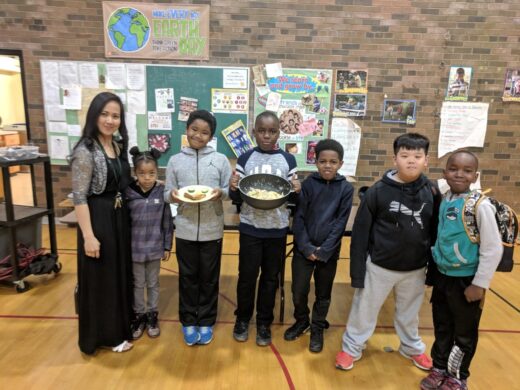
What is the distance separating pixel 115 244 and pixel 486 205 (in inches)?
78.0

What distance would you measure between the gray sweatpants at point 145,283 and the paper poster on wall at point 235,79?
252cm

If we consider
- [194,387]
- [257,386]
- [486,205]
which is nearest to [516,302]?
[486,205]

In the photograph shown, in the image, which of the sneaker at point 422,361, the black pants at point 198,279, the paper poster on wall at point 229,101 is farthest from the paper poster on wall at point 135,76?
the sneaker at point 422,361

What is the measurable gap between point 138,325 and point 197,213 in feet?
2.93

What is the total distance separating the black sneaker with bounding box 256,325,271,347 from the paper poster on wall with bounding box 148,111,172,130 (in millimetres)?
2778

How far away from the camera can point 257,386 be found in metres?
2.02

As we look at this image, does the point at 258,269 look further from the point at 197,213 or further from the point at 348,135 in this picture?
the point at 348,135

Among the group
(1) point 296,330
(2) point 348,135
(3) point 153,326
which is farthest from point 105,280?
(2) point 348,135

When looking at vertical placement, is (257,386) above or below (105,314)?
below

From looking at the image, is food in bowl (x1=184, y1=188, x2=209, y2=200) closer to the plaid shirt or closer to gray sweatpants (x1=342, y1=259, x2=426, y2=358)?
the plaid shirt

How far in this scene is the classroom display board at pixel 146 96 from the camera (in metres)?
4.18

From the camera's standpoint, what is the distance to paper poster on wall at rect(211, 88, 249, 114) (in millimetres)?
4258

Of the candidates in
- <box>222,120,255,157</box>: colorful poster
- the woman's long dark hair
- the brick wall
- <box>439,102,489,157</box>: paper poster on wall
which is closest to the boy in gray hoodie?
the woman's long dark hair

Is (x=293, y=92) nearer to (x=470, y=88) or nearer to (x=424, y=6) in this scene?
(x=424, y=6)
